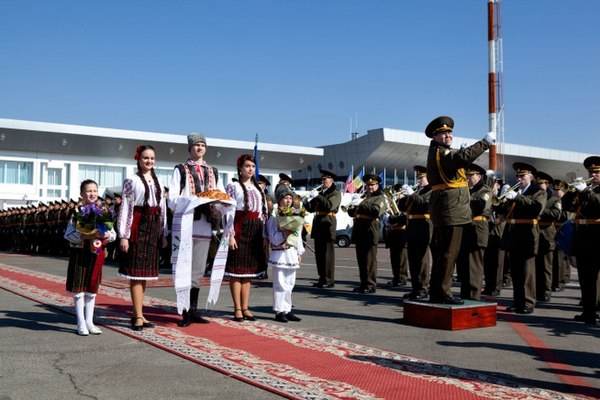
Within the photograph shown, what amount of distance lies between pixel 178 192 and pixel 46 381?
2.87 metres

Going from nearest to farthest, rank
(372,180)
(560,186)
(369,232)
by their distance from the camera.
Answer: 1. (369,232)
2. (372,180)
3. (560,186)

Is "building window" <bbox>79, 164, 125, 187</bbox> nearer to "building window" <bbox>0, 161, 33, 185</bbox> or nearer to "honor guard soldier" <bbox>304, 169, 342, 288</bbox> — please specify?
"building window" <bbox>0, 161, 33, 185</bbox>

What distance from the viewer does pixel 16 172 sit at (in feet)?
135

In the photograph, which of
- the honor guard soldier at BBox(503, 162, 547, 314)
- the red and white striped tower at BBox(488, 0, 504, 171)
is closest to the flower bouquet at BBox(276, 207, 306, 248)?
the honor guard soldier at BBox(503, 162, 547, 314)

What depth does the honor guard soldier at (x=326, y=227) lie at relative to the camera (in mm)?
11609

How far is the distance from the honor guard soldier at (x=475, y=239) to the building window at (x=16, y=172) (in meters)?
37.5

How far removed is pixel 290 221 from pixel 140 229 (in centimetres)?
185

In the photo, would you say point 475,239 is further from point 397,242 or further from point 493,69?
point 493,69

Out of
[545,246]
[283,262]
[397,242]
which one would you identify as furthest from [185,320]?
[545,246]

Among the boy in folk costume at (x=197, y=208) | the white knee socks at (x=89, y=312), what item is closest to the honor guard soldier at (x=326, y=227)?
the boy in folk costume at (x=197, y=208)

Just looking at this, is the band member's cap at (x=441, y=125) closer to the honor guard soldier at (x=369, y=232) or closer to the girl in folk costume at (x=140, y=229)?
the girl in folk costume at (x=140, y=229)

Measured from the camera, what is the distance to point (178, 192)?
7047 millimetres

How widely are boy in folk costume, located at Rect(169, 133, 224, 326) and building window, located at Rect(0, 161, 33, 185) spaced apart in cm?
3759

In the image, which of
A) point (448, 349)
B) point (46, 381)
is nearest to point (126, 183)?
point (46, 381)
